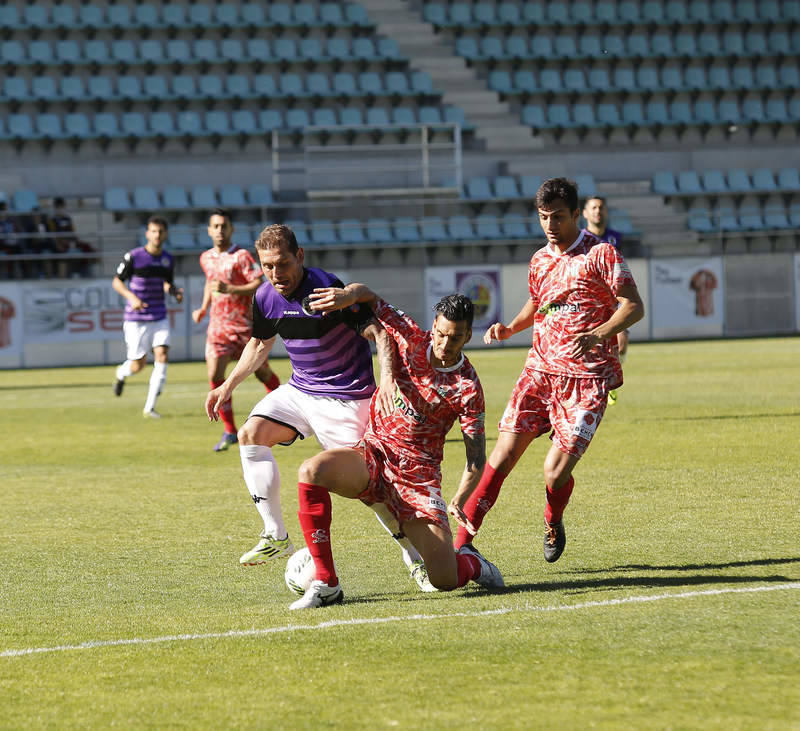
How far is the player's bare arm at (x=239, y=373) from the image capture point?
6.50 m

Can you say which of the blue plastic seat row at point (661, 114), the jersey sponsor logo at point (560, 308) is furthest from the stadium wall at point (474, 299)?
the jersey sponsor logo at point (560, 308)

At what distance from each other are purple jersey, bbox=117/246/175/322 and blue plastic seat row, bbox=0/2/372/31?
19.9m

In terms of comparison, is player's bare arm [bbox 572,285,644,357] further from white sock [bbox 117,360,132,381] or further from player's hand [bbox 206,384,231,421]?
white sock [bbox 117,360,132,381]

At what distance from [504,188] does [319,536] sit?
28.6 meters

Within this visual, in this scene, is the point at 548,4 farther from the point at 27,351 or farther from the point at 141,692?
the point at 141,692

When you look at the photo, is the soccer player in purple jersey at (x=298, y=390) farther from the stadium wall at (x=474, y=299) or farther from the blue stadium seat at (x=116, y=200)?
the blue stadium seat at (x=116, y=200)

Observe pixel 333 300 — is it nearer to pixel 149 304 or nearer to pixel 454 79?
pixel 149 304

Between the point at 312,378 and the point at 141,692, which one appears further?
the point at 312,378

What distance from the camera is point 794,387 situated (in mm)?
16906

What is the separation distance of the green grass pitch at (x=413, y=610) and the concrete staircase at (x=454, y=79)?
2452 cm

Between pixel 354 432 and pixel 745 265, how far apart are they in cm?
2756

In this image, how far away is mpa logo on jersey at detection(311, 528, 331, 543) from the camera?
5535 millimetres

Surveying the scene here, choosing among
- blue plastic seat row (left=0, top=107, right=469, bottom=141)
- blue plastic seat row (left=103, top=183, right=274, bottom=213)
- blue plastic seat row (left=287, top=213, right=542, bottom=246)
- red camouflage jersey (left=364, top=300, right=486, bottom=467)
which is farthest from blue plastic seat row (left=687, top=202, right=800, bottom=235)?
red camouflage jersey (left=364, top=300, right=486, bottom=467)

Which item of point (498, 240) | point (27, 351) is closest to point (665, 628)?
point (27, 351)
